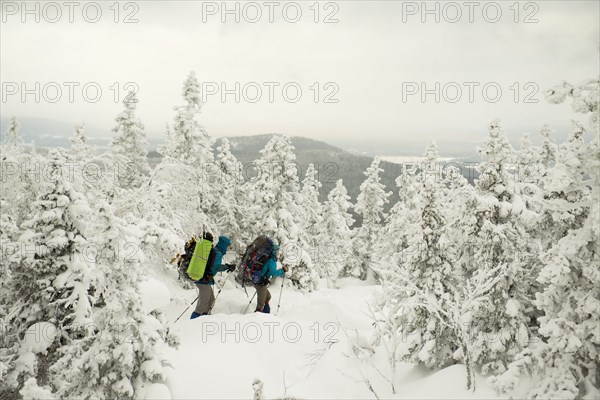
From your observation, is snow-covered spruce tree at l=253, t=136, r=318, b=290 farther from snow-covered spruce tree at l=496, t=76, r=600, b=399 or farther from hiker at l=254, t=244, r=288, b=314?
snow-covered spruce tree at l=496, t=76, r=600, b=399

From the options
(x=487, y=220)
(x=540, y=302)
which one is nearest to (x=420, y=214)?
(x=487, y=220)

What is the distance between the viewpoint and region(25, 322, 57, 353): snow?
312 inches

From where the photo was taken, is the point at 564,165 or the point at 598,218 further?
the point at 564,165

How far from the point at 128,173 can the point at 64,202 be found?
1733 cm

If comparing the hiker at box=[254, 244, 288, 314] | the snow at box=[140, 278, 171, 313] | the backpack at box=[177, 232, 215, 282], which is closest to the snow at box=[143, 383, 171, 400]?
the snow at box=[140, 278, 171, 313]

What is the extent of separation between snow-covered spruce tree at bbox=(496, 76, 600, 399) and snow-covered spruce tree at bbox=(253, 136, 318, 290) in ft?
49.6

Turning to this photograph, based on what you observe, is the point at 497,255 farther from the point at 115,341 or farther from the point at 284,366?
the point at 115,341

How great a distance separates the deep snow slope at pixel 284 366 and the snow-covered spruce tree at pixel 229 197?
39.2 feet

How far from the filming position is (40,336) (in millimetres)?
8039

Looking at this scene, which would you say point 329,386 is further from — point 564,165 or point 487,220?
point 564,165

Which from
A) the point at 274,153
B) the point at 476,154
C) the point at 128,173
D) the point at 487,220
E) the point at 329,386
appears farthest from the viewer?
the point at 128,173

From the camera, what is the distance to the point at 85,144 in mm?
29250

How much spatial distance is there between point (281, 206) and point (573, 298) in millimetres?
16273

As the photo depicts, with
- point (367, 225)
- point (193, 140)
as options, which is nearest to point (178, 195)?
point (193, 140)
